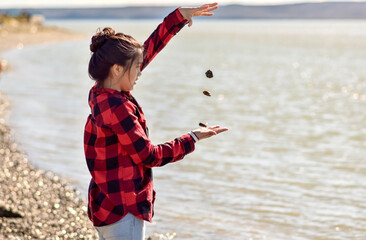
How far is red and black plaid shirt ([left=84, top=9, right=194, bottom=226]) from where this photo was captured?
270 cm

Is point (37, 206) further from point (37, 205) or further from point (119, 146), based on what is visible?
point (119, 146)

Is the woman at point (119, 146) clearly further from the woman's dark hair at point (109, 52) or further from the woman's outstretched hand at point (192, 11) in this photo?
the woman's outstretched hand at point (192, 11)

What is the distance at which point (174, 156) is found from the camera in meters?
2.82

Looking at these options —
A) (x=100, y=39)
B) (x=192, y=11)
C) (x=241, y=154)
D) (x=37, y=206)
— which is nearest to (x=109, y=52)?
(x=100, y=39)

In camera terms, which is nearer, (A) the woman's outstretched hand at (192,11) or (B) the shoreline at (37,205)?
(A) the woman's outstretched hand at (192,11)

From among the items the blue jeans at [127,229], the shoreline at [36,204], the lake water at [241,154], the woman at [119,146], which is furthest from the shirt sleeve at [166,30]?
the lake water at [241,154]

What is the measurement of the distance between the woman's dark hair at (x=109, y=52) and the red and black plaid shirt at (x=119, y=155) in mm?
99

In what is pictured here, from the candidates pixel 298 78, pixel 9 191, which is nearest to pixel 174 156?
pixel 9 191

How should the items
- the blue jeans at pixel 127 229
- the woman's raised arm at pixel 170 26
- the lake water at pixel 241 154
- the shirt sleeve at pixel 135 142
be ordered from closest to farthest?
the shirt sleeve at pixel 135 142 → the blue jeans at pixel 127 229 → the woman's raised arm at pixel 170 26 → the lake water at pixel 241 154

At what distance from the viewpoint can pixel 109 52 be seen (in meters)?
2.71

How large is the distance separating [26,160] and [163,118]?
5.51 metres

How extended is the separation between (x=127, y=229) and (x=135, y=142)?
17.2 inches

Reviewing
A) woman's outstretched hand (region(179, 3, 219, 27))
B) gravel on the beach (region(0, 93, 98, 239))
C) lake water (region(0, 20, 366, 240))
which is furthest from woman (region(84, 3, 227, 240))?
lake water (region(0, 20, 366, 240))

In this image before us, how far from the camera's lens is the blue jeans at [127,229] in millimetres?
2791
